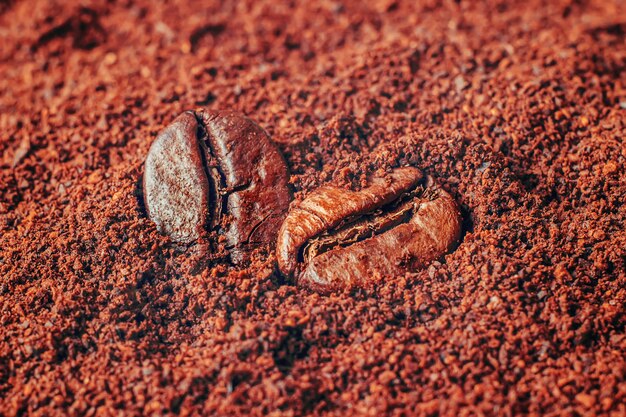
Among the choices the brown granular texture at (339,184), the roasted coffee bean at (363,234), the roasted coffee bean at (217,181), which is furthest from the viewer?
the roasted coffee bean at (217,181)

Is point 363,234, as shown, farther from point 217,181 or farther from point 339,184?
point 217,181

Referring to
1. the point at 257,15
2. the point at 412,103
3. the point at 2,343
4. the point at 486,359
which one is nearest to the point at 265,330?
the point at 486,359

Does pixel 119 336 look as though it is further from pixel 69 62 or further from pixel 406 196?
pixel 69 62

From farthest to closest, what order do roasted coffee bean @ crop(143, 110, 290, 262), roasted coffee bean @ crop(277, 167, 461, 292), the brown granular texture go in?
roasted coffee bean @ crop(143, 110, 290, 262)
roasted coffee bean @ crop(277, 167, 461, 292)
the brown granular texture

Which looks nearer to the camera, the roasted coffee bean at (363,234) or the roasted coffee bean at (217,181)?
the roasted coffee bean at (363,234)

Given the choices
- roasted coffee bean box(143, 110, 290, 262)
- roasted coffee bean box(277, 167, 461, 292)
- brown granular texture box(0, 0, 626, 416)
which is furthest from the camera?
roasted coffee bean box(143, 110, 290, 262)

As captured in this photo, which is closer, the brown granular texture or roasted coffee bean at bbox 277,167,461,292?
the brown granular texture
